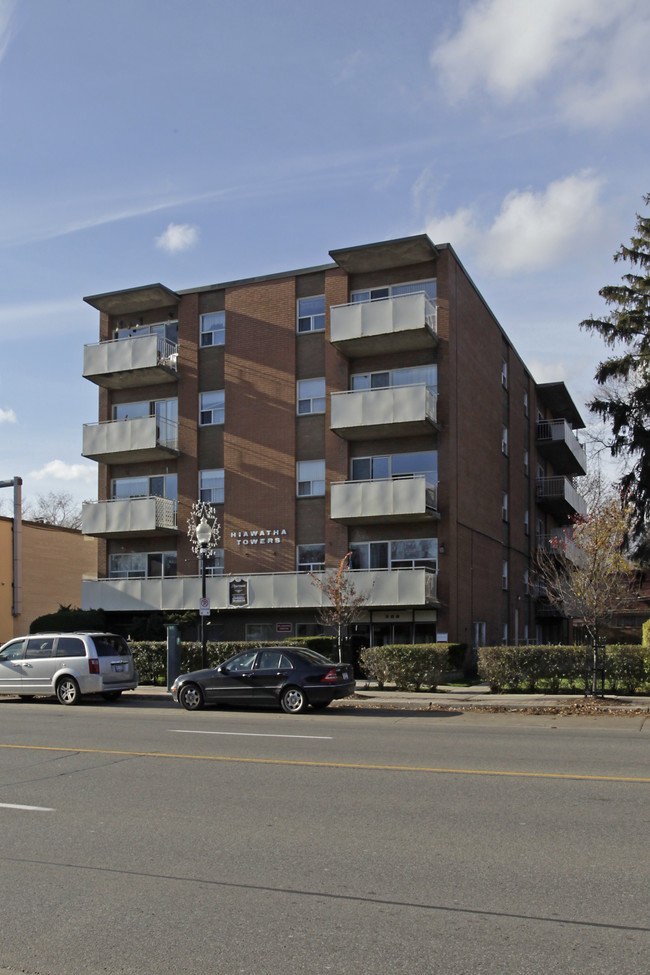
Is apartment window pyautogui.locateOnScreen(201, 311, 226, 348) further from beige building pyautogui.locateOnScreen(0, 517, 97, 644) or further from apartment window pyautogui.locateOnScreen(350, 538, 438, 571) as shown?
beige building pyautogui.locateOnScreen(0, 517, 97, 644)

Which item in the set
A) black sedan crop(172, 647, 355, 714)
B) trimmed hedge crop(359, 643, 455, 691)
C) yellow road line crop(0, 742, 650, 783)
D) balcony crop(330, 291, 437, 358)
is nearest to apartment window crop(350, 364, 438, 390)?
balcony crop(330, 291, 437, 358)

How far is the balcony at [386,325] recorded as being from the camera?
98.6 feet

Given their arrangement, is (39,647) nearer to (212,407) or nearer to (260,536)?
(260,536)

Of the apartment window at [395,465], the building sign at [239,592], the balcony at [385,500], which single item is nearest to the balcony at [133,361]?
the apartment window at [395,465]

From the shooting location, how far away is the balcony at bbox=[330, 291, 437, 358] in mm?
30062

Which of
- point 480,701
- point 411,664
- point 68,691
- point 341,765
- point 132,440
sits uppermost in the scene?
point 132,440

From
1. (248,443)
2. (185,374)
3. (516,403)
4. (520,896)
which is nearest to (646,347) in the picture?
(516,403)

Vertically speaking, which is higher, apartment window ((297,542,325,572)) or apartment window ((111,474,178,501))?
apartment window ((111,474,178,501))

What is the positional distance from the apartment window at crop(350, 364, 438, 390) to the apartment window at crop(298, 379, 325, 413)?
1.20m

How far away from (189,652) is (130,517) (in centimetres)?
911

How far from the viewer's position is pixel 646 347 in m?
31.2

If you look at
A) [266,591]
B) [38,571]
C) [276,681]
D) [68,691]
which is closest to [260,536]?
[266,591]

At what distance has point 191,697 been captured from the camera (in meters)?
Answer: 19.3

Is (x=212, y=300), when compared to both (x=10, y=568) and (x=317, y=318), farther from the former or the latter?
(x=10, y=568)
